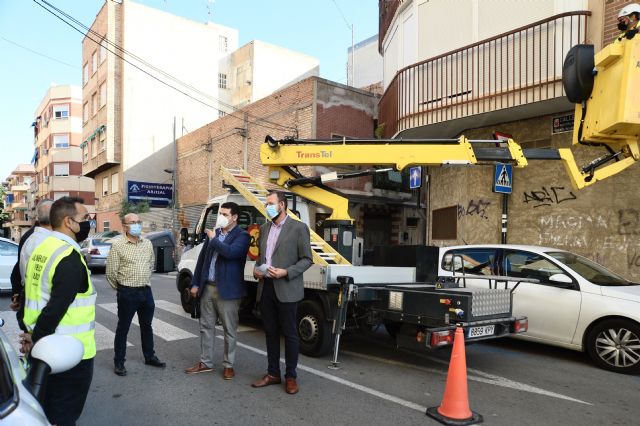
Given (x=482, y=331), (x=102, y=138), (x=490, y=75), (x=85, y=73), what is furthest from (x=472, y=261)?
(x=85, y=73)

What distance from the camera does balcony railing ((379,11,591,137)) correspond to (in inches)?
354

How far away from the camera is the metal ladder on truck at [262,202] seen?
671cm

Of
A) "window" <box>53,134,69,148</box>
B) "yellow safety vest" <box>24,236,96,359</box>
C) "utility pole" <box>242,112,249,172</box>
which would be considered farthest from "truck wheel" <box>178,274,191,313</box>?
"window" <box>53,134,69,148</box>

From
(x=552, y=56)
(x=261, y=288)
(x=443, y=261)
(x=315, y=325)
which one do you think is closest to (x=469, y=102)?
(x=552, y=56)

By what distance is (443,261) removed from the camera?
315 inches

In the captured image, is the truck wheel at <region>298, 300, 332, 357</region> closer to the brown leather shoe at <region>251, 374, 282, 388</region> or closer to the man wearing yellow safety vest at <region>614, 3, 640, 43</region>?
the brown leather shoe at <region>251, 374, 282, 388</region>

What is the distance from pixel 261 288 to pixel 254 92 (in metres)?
36.6

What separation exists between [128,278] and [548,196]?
870cm

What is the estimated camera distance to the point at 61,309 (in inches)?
109

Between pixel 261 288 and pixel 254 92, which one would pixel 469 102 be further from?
pixel 254 92

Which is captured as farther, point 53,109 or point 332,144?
point 53,109

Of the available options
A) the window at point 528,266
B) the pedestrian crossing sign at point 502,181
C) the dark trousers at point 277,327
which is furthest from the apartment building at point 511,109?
the dark trousers at point 277,327

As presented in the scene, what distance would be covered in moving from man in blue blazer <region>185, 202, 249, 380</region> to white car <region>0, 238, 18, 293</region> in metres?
7.33

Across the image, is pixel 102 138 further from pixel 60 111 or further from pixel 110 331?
pixel 110 331
